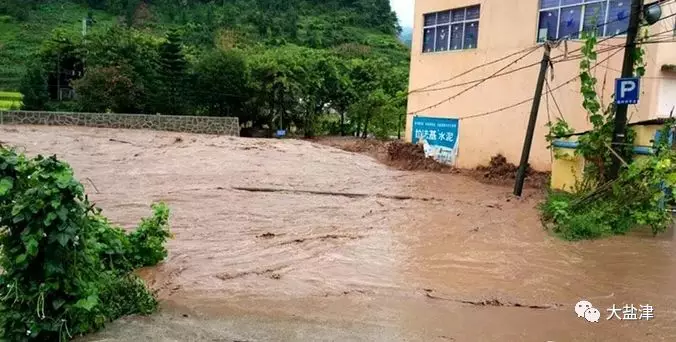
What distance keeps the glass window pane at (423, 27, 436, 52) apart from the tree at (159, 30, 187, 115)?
492 inches

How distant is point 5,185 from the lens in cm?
442

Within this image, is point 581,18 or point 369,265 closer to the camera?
point 369,265

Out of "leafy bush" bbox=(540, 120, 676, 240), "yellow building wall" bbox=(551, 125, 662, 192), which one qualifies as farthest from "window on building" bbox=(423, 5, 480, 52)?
"leafy bush" bbox=(540, 120, 676, 240)

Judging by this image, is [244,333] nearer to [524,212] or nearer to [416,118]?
[524,212]

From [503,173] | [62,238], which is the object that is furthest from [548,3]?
[62,238]

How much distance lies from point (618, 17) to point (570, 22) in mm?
1388

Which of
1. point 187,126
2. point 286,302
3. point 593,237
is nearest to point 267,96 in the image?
point 187,126

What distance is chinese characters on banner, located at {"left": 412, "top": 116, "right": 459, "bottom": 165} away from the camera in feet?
61.6

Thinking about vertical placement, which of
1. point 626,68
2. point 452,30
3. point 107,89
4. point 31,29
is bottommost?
point 107,89

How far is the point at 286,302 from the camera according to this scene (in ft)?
19.6

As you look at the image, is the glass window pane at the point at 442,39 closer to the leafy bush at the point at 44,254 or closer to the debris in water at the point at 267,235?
the debris in water at the point at 267,235

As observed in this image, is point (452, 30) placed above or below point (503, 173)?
above

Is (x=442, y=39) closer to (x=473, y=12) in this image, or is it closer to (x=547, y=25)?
(x=473, y=12)

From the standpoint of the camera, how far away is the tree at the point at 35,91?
26281mm
